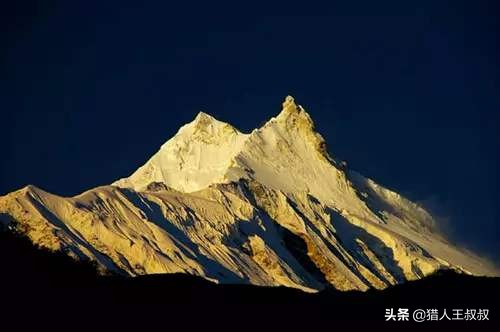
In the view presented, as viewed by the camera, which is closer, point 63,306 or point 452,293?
point 63,306

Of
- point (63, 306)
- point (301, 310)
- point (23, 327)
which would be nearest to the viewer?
point (23, 327)

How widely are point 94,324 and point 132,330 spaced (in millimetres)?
1391

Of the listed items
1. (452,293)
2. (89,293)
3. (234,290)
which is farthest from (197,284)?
(452,293)

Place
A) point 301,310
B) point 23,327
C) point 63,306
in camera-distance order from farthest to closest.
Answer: point 301,310
point 63,306
point 23,327

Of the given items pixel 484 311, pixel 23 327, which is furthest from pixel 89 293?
pixel 484 311

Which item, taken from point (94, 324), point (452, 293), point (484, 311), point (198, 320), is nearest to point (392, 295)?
point (452, 293)

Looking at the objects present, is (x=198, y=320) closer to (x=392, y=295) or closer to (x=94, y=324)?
(x=94, y=324)

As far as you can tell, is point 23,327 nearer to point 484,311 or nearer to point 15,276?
point 15,276

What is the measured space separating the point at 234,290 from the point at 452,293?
9.26 meters

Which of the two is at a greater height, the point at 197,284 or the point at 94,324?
the point at 197,284

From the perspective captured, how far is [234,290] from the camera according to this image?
209ft

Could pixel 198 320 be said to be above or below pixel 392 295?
below

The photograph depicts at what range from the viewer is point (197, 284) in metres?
63.6

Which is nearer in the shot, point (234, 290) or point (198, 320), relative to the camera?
point (198, 320)
